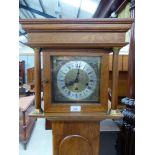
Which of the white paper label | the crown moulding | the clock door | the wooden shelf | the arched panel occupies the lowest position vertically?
the arched panel

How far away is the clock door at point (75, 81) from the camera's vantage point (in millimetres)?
717

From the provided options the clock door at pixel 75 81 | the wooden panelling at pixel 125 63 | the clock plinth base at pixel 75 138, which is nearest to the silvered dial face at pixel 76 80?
the clock door at pixel 75 81

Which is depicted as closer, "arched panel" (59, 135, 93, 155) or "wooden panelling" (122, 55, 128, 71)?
"arched panel" (59, 135, 93, 155)

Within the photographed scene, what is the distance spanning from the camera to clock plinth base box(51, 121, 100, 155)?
752mm

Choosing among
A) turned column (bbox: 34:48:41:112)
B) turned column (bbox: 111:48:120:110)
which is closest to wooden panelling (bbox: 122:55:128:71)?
turned column (bbox: 111:48:120:110)

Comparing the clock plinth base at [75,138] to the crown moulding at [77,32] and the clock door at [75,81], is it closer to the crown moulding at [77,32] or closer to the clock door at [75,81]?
the clock door at [75,81]

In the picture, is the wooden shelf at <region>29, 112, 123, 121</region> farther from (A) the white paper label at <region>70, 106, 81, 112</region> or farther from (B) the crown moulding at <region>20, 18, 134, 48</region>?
(B) the crown moulding at <region>20, 18, 134, 48</region>

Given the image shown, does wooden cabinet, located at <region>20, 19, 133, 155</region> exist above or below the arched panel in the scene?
above

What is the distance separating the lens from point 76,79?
727mm

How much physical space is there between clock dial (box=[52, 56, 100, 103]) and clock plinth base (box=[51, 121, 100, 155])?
98 millimetres

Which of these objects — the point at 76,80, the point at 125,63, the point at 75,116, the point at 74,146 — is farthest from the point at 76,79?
the point at 125,63
